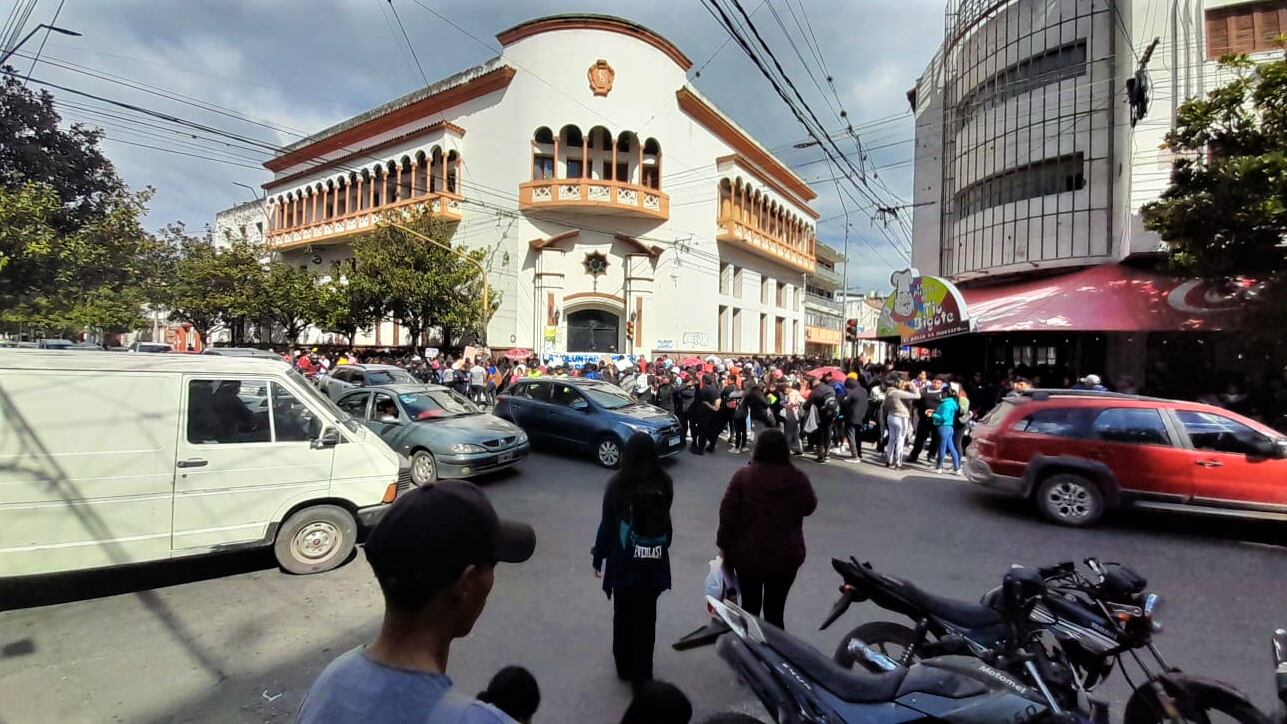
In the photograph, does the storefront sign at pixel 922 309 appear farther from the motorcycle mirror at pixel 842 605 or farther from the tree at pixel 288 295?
the tree at pixel 288 295

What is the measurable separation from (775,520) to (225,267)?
30272mm

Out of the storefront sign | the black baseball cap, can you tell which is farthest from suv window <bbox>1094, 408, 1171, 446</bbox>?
the black baseball cap

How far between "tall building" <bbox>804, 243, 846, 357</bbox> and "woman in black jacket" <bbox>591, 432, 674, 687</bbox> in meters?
42.6

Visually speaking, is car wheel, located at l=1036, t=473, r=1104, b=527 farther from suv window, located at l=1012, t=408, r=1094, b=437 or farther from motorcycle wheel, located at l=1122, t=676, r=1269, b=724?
motorcycle wheel, located at l=1122, t=676, r=1269, b=724

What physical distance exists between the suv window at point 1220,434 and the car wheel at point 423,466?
942 cm

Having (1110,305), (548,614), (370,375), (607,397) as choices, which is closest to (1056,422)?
(548,614)

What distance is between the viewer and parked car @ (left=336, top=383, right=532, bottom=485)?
784 centimetres

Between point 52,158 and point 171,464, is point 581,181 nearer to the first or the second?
point 52,158

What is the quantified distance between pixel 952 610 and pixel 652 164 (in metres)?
26.0

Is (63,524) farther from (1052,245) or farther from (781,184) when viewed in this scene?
(781,184)

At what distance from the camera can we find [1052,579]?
2949 millimetres

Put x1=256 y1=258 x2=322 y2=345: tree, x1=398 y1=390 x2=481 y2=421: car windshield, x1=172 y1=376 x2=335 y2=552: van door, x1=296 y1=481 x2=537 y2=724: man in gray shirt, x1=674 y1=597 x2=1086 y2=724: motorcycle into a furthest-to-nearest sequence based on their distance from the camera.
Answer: x1=256 y1=258 x2=322 y2=345: tree
x1=398 y1=390 x2=481 y2=421: car windshield
x1=172 y1=376 x2=335 y2=552: van door
x1=674 y1=597 x2=1086 y2=724: motorcycle
x1=296 y1=481 x2=537 y2=724: man in gray shirt

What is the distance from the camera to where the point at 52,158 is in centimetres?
1507

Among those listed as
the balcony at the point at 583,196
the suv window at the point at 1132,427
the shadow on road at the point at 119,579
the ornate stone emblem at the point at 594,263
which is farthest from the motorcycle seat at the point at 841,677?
the ornate stone emblem at the point at 594,263
